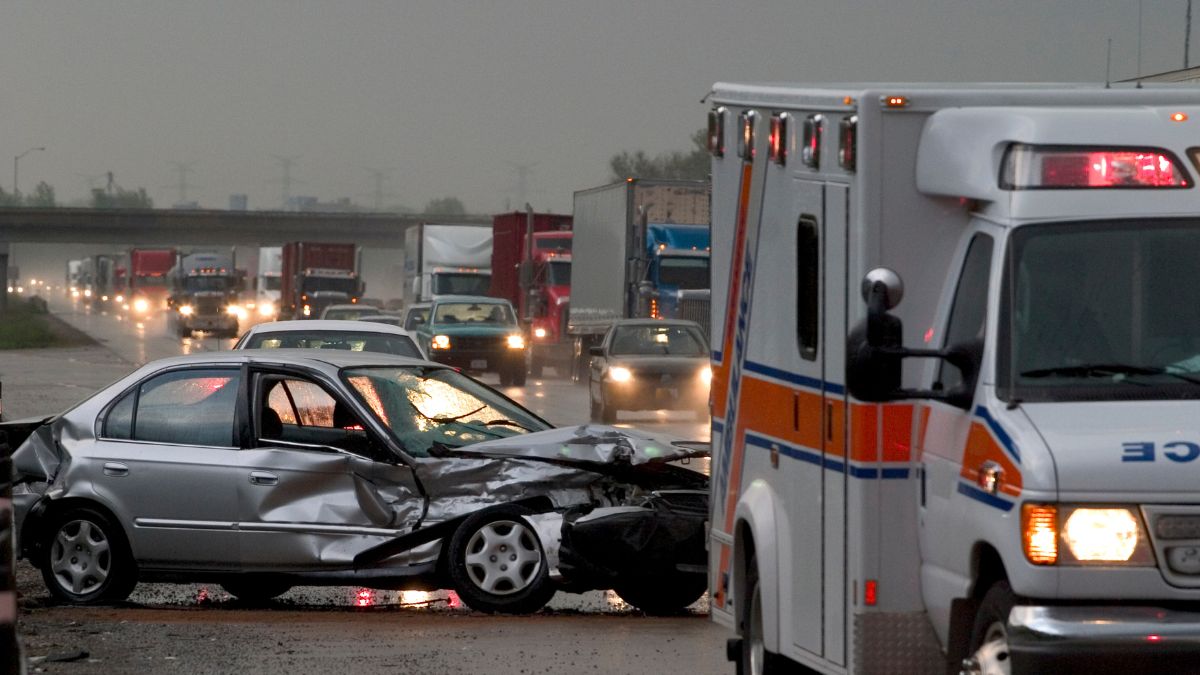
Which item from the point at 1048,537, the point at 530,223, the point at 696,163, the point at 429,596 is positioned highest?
the point at 696,163

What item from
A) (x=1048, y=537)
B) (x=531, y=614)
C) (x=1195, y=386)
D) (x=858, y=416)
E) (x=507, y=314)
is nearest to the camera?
(x=1048, y=537)

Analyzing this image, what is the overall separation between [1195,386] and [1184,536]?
0.61 meters

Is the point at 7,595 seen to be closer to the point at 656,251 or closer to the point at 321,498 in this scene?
the point at 321,498

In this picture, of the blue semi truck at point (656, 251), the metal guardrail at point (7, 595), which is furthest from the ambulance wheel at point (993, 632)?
the blue semi truck at point (656, 251)

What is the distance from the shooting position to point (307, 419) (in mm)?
11367

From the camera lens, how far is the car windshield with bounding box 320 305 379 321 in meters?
41.7

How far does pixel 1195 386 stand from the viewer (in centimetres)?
591

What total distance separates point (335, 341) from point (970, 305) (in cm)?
1186

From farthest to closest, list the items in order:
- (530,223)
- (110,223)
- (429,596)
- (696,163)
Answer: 1. (696,163)
2. (110,223)
3. (530,223)
4. (429,596)

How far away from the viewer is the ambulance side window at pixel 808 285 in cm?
702

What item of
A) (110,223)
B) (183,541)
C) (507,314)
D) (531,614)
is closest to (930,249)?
(531,614)

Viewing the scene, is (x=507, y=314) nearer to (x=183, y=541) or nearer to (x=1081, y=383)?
(x=183, y=541)

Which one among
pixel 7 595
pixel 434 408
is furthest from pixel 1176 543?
pixel 434 408

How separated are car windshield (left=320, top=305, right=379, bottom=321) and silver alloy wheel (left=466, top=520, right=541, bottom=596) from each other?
31.3m
